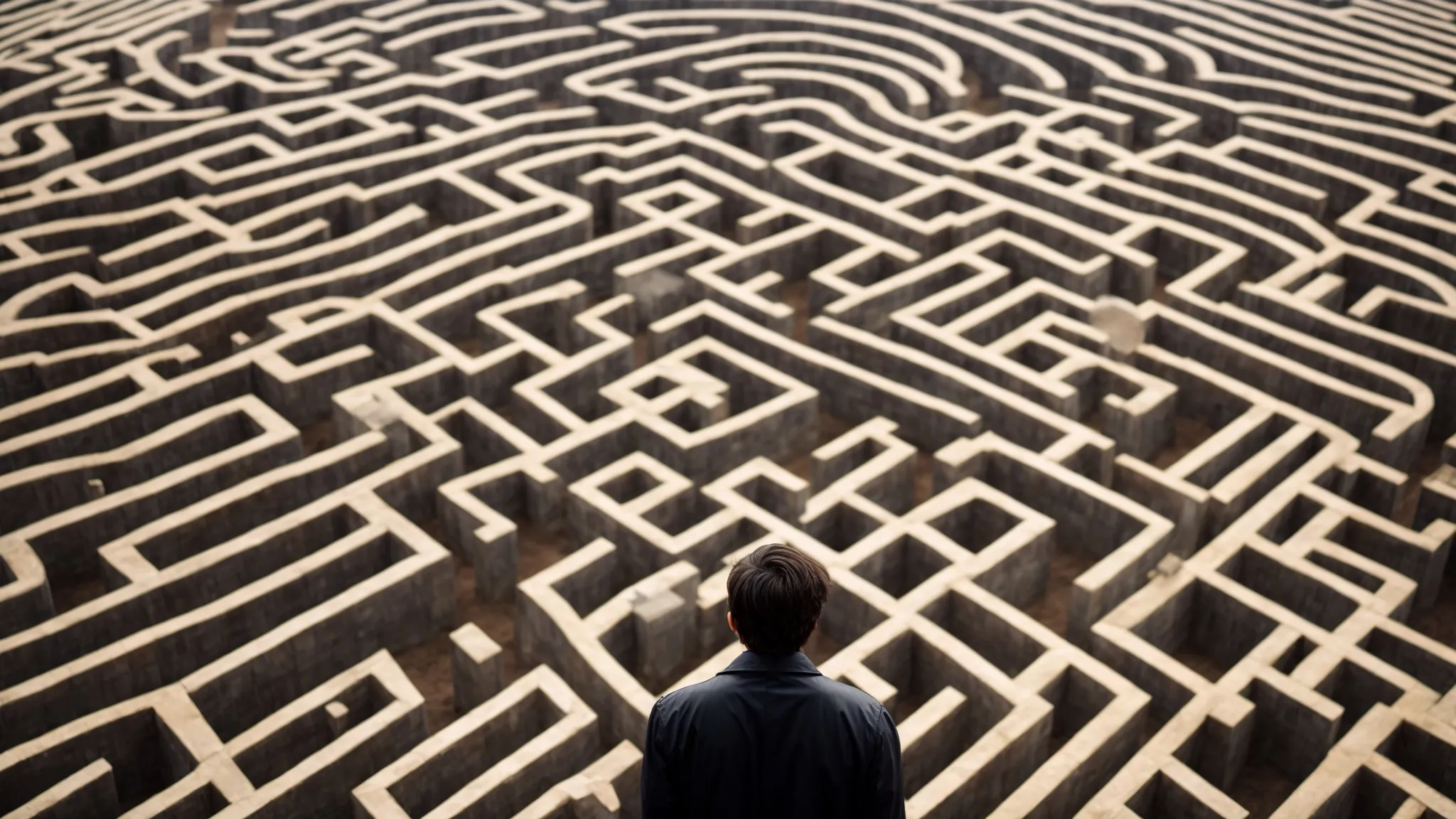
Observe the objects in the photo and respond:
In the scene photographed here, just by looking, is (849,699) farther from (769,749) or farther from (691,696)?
(691,696)

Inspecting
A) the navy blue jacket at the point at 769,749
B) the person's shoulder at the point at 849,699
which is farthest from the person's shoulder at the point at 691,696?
the person's shoulder at the point at 849,699

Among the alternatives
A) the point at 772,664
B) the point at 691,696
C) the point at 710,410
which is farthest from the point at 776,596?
the point at 710,410

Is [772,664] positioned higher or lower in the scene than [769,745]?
higher

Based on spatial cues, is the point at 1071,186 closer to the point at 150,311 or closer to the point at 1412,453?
the point at 1412,453

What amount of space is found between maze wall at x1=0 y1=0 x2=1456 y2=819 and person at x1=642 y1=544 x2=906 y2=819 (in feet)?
6.90

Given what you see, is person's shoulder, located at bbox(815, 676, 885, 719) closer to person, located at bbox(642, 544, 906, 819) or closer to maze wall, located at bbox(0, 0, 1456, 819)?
person, located at bbox(642, 544, 906, 819)

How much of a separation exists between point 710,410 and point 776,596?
14.9 ft

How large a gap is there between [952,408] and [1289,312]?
2424 millimetres

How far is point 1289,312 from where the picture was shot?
29.0 feet

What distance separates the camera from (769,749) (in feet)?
12.0

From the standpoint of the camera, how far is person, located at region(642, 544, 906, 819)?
3.63 m

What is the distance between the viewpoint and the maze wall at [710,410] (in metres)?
6.15

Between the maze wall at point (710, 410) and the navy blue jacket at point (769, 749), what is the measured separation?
2108mm

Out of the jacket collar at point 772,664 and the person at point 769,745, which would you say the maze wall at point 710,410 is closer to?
the person at point 769,745
